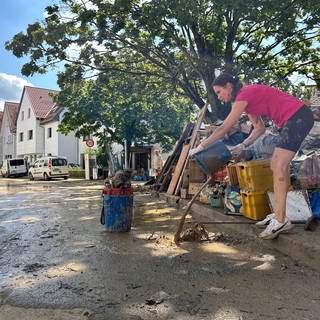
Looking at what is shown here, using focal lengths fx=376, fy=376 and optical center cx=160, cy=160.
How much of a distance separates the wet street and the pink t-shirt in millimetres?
1753

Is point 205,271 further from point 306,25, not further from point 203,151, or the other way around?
point 306,25

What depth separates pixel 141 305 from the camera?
3.03 meters

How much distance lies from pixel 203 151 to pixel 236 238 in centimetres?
141

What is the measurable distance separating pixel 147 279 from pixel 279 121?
8.37ft

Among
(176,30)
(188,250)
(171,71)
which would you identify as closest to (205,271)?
(188,250)

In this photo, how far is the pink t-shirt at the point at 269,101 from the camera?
4.68 meters

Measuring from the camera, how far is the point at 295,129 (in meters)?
4.56

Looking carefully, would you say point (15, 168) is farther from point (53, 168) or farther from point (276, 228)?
point (276, 228)

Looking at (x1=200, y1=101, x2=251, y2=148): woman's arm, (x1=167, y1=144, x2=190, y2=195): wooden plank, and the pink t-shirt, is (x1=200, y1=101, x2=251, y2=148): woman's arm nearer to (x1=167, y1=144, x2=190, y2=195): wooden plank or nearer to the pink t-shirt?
the pink t-shirt

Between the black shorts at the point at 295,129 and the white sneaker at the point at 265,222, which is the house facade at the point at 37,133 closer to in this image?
the white sneaker at the point at 265,222

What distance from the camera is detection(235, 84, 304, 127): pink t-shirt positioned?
468 centimetres

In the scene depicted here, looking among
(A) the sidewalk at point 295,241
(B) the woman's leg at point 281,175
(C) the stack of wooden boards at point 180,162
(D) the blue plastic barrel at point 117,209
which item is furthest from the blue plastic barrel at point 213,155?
Answer: (C) the stack of wooden boards at point 180,162

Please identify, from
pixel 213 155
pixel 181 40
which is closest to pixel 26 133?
pixel 181 40

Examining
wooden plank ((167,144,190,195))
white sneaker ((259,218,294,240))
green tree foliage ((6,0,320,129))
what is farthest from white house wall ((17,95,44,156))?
white sneaker ((259,218,294,240))
